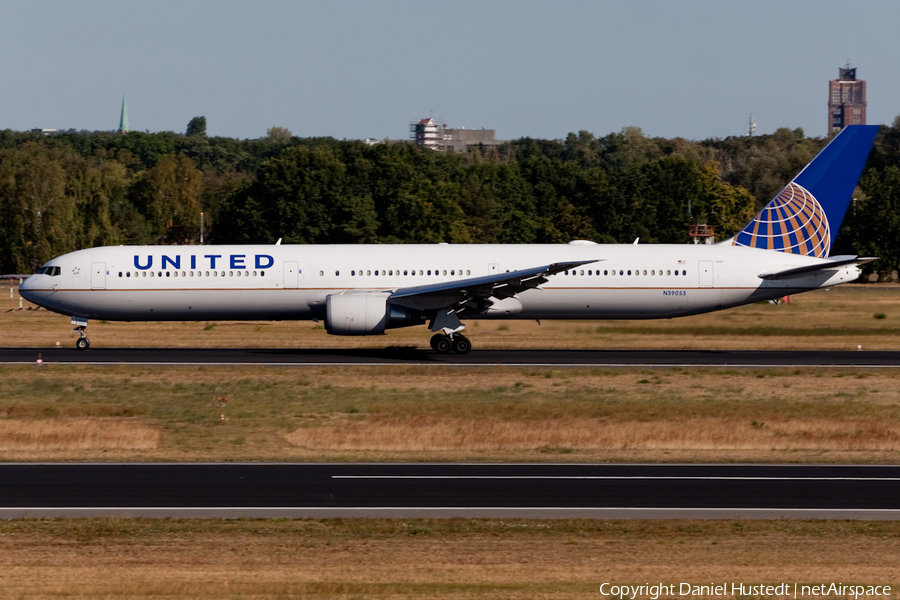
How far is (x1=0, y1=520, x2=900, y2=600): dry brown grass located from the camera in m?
11.8

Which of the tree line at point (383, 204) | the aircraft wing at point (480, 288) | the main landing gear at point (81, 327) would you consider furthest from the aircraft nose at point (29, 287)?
the tree line at point (383, 204)

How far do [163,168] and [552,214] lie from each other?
42.7 meters

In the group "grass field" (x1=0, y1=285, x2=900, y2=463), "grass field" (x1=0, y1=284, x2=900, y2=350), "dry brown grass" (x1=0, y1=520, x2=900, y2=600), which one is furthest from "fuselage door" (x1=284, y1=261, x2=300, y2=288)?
"dry brown grass" (x1=0, y1=520, x2=900, y2=600)

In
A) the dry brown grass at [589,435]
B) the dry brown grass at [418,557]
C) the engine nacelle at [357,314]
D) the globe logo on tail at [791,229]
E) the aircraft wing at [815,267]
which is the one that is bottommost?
the dry brown grass at [418,557]

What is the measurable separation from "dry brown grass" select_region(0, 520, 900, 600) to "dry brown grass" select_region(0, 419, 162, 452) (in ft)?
22.6

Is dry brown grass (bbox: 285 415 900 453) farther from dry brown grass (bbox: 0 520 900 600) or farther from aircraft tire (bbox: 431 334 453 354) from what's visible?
aircraft tire (bbox: 431 334 453 354)

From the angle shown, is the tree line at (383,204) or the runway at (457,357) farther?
the tree line at (383,204)

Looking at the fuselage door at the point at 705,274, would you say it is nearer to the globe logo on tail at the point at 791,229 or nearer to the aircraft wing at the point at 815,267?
the aircraft wing at the point at 815,267

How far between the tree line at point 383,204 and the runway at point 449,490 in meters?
60.3

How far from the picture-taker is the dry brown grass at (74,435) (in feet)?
69.3

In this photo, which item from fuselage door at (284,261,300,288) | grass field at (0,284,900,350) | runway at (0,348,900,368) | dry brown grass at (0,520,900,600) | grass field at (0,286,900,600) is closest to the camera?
dry brown grass at (0,520,900,600)

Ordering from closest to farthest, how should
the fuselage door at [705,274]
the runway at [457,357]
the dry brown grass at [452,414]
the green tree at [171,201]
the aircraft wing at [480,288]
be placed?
the dry brown grass at [452,414], the runway at [457,357], the aircraft wing at [480,288], the fuselage door at [705,274], the green tree at [171,201]

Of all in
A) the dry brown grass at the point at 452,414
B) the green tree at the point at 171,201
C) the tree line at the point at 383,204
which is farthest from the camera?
the green tree at the point at 171,201

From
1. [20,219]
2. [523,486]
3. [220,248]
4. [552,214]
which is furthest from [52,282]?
[552,214]
